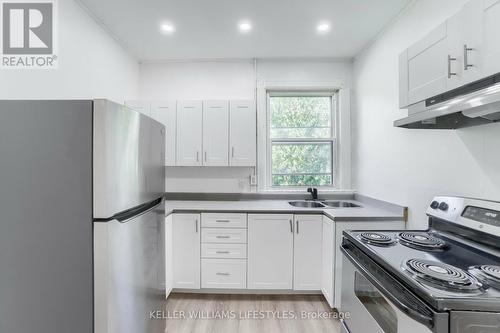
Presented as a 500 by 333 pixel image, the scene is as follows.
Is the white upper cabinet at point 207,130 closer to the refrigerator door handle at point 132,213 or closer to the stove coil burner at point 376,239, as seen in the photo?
the refrigerator door handle at point 132,213

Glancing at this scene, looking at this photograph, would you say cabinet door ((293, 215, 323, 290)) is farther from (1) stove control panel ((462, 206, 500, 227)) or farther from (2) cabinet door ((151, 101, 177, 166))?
(2) cabinet door ((151, 101, 177, 166))

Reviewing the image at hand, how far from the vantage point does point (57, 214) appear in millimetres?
969

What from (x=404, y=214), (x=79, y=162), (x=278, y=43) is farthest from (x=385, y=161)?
(x=79, y=162)

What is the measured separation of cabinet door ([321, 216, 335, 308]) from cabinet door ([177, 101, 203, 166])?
5.18ft

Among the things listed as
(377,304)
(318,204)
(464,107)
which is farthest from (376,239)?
(318,204)

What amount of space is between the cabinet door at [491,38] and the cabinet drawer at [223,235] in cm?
208

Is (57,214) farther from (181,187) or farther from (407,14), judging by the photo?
(407,14)

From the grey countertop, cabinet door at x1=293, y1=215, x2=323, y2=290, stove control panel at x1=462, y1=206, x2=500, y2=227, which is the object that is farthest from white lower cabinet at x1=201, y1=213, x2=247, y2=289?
stove control panel at x1=462, y1=206, x2=500, y2=227

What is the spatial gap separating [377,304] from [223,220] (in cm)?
160

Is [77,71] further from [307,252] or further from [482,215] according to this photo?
[482,215]

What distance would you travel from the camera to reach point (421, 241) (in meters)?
1.32

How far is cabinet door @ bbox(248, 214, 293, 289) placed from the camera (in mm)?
2395

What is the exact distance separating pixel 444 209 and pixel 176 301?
2417mm

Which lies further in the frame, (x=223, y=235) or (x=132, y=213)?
(x=223, y=235)
